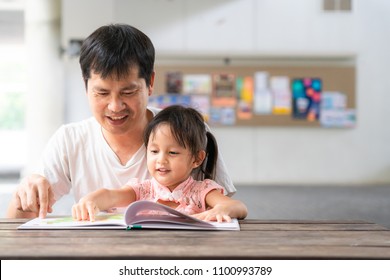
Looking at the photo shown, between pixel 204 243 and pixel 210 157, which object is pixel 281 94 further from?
pixel 204 243

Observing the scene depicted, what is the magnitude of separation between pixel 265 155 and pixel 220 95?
3.21 feet

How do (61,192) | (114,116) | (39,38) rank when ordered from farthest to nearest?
(39,38), (61,192), (114,116)

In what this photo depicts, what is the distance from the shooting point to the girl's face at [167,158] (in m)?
1.53

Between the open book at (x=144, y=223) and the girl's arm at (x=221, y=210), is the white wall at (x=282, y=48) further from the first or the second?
the open book at (x=144, y=223)

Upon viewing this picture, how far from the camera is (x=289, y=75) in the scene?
23.9ft

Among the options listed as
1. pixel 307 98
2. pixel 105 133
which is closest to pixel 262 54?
pixel 307 98

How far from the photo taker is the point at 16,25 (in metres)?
8.84

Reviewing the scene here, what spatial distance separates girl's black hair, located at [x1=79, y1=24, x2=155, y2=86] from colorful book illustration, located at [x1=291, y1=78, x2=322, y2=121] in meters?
5.81

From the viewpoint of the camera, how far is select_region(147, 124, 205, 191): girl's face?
5.03 ft

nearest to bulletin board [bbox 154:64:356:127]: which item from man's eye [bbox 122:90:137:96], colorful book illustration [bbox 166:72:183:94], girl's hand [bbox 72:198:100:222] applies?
colorful book illustration [bbox 166:72:183:94]

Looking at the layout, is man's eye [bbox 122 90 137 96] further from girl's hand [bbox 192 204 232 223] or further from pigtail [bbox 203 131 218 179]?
girl's hand [bbox 192 204 232 223]

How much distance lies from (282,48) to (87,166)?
19.0 feet

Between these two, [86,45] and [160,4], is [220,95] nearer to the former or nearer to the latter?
[160,4]
